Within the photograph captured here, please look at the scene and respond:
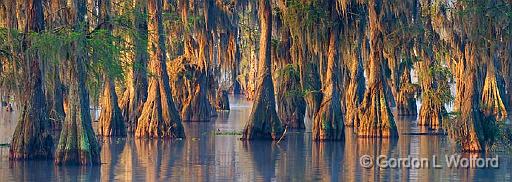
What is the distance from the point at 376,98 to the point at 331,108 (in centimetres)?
169

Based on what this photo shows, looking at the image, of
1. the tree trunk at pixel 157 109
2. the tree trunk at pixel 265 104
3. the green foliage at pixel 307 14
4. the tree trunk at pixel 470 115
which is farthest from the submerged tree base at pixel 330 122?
the tree trunk at pixel 470 115

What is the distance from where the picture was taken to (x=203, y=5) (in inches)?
1635

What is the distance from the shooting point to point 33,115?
26750mm

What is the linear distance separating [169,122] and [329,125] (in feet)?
15.7

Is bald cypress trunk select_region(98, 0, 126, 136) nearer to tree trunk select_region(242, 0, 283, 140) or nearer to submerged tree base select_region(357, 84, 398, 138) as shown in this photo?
tree trunk select_region(242, 0, 283, 140)

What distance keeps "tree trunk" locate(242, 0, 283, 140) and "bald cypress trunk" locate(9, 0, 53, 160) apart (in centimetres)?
944

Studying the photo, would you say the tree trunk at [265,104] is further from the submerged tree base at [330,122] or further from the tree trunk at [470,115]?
the tree trunk at [470,115]

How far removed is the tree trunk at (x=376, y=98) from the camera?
119 feet

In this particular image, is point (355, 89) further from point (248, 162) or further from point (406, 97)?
point (406, 97)

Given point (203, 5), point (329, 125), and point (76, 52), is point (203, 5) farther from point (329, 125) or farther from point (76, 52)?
point (76, 52)

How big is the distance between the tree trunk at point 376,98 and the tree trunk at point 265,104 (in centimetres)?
272

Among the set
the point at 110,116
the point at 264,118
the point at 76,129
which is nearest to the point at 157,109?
the point at 110,116

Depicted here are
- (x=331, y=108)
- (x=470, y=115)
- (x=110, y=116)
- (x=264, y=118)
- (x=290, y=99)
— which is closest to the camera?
(x=470, y=115)

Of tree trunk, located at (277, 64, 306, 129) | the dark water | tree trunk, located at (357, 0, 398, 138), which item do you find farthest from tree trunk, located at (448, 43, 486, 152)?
tree trunk, located at (277, 64, 306, 129)
